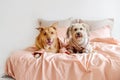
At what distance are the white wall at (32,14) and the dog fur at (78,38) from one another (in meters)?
1.33

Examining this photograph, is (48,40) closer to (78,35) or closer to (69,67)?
(78,35)

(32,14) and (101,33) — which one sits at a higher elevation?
(32,14)

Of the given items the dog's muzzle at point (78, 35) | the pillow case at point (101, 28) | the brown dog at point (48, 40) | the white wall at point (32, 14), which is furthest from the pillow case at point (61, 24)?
the dog's muzzle at point (78, 35)

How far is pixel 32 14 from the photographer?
133 inches

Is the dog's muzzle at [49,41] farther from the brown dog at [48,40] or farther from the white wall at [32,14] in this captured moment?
the white wall at [32,14]

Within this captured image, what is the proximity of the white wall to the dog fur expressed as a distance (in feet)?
4.36

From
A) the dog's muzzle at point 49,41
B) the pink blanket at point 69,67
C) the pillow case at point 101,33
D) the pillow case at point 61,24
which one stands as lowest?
the pink blanket at point 69,67

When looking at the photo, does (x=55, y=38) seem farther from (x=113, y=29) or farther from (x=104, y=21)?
(x=113, y=29)

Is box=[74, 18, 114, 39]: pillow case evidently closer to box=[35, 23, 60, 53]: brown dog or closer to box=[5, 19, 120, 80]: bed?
box=[35, 23, 60, 53]: brown dog

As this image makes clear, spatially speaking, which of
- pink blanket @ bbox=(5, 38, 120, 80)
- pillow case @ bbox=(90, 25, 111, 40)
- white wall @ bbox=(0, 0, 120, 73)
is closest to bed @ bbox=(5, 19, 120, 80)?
pink blanket @ bbox=(5, 38, 120, 80)

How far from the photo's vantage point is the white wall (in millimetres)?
3326

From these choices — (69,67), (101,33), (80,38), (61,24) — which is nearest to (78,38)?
(80,38)

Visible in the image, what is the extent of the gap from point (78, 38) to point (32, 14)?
5.02 feet

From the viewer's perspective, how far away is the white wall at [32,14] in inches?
131
